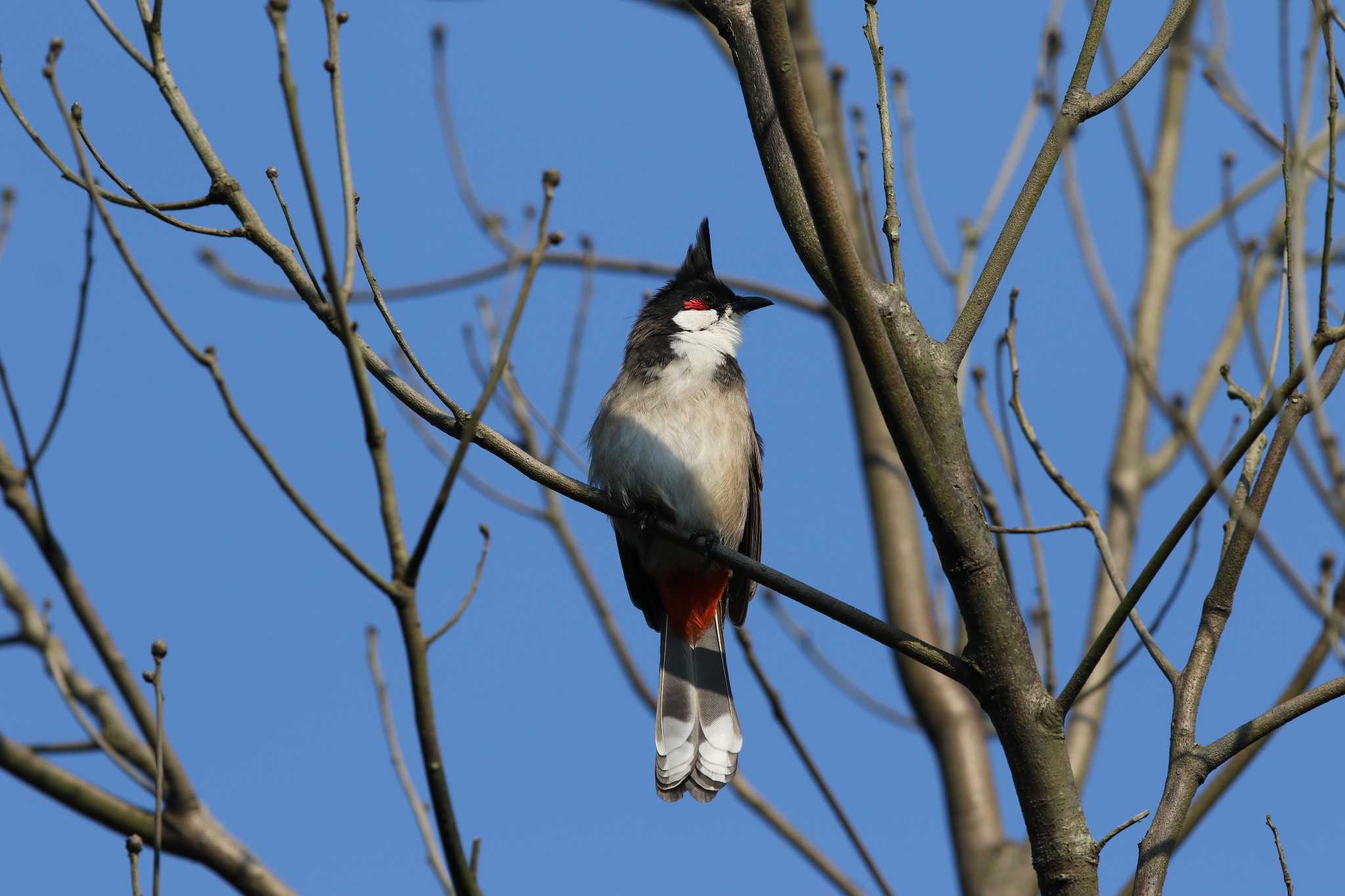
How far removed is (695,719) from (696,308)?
1.67m

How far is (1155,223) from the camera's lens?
19.5 feet

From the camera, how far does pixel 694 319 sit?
5285 mm

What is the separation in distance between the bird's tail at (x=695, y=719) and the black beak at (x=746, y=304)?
119 centimetres

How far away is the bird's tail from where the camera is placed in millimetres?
4293

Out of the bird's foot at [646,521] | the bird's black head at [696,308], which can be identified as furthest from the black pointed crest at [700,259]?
the bird's foot at [646,521]

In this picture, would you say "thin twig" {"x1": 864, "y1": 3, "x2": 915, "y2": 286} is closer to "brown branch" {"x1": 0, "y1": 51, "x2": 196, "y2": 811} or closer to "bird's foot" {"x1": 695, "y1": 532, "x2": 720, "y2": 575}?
"bird's foot" {"x1": 695, "y1": 532, "x2": 720, "y2": 575}

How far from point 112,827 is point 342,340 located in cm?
166

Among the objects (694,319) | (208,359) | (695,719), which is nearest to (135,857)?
(208,359)

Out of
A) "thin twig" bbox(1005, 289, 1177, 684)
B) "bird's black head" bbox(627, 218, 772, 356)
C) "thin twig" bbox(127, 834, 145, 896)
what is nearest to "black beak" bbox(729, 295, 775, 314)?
"bird's black head" bbox(627, 218, 772, 356)

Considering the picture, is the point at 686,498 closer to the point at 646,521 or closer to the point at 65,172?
the point at 646,521

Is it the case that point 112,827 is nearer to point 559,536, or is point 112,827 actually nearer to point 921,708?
point 559,536

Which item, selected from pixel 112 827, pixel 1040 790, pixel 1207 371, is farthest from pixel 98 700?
pixel 1207 371

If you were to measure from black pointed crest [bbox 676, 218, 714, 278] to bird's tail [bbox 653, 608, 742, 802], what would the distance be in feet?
4.56

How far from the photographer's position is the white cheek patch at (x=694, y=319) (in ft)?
17.1
